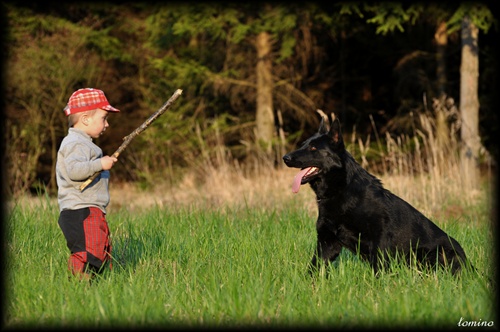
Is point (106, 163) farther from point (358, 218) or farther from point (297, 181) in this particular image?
point (358, 218)

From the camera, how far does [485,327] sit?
12.2ft

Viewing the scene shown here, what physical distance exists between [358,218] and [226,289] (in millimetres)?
1392

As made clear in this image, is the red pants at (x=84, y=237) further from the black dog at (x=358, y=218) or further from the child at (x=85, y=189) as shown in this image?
the black dog at (x=358, y=218)

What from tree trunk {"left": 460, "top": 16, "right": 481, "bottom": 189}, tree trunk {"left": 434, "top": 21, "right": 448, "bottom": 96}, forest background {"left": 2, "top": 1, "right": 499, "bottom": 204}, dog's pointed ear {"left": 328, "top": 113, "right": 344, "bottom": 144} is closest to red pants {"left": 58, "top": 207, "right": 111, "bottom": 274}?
dog's pointed ear {"left": 328, "top": 113, "right": 344, "bottom": 144}

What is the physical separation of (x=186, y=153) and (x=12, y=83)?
637cm

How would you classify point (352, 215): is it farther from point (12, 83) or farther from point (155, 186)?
point (12, 83)

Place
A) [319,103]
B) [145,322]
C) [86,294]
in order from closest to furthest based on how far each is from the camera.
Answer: [145,322] → [86,294] → [319,103]

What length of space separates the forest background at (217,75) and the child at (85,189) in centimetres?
987

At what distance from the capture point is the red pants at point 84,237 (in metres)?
4.53

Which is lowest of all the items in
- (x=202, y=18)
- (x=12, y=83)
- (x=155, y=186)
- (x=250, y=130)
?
(x=155, y=186)

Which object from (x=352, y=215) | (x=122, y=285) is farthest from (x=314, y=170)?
(x=122, y=285)

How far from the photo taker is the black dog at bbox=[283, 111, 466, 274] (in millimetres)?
5020

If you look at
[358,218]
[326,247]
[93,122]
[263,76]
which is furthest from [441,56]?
[93,122]

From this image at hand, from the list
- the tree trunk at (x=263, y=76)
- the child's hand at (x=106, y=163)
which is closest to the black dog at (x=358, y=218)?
the child's hand at (x=106, y=163)
